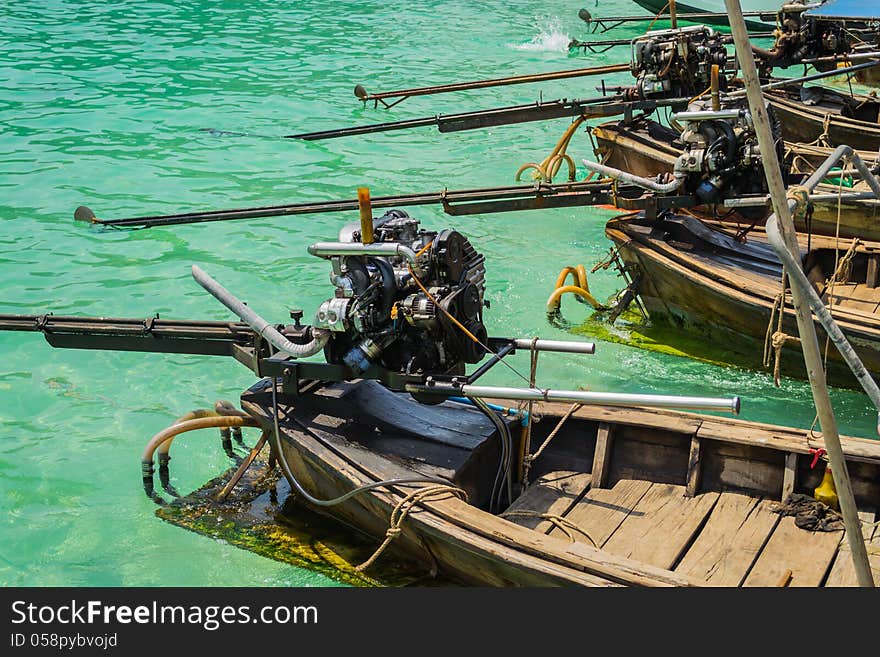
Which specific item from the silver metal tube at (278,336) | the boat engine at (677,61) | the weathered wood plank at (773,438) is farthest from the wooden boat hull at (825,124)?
the silver metal tube at (278,336)

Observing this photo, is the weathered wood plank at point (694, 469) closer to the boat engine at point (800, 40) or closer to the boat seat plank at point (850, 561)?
the boat seat plank at point (850, 561)

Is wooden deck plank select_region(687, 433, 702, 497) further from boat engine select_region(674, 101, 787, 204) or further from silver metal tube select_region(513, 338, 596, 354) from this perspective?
boat engine select_region(674, 101, 787, 204)

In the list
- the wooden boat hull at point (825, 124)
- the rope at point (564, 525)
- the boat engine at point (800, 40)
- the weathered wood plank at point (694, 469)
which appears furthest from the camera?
the boat engine at point (800, 40)

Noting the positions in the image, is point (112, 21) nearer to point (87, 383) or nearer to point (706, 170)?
point (87, 383)

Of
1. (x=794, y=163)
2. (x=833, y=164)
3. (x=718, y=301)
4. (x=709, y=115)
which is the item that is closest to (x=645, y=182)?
(x=709, y=115)

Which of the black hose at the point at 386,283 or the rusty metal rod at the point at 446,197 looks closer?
the black hose at the point at 386,283

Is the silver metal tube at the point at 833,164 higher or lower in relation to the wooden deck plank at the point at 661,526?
higher

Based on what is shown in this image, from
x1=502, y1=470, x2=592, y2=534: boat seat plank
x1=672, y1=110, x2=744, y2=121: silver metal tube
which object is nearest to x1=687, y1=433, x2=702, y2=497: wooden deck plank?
x1=502, y1=470, x2=592, y2=534: boat seat plank

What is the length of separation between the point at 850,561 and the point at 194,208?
958 cm

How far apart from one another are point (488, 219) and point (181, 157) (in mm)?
4839

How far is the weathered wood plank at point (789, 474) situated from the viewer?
5480mm

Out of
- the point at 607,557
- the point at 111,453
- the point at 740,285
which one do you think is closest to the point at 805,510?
the point at 607,557

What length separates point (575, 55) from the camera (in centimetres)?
2144

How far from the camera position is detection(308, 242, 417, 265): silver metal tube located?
5.44 meters
